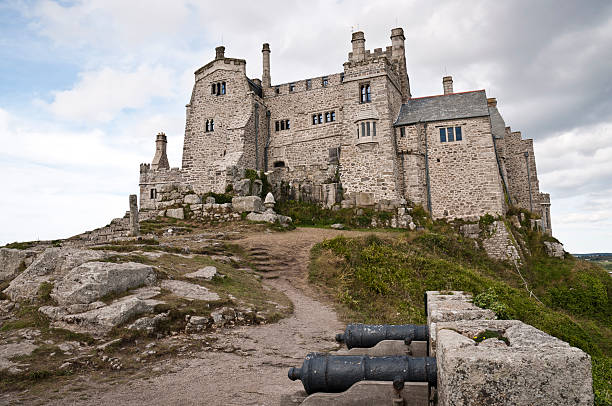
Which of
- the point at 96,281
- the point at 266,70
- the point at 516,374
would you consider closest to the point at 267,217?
the point at 96,281

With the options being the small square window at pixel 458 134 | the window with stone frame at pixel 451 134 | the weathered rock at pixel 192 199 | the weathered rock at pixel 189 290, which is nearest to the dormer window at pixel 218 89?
the weathered rock at pixel 192 199

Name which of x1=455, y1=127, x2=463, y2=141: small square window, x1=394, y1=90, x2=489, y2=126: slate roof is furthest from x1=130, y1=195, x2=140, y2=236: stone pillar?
x1=455, y1=127, x2=463, y2=141: small square window

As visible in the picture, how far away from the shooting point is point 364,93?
29062 mm

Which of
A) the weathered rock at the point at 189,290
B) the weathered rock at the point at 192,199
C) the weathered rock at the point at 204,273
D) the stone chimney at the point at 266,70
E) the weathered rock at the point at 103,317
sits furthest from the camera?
the stone chimney at the point at 266,70

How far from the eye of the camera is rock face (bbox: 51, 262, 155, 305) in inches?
404

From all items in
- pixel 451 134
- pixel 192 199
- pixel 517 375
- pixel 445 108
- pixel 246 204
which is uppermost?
pixel 445 108

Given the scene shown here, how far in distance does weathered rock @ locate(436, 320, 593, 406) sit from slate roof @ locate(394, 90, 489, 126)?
87.5 feet

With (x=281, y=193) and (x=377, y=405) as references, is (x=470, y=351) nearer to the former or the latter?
(x=377, y=405)

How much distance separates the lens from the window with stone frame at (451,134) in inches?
1083

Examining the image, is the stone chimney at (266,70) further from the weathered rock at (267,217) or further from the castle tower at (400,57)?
the weathered rock at (267,217)

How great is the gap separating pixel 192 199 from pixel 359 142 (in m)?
12.3

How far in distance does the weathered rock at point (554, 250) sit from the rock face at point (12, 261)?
2799cm

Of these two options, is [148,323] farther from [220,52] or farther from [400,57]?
[400,57]

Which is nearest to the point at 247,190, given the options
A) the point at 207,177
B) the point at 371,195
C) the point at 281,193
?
the point at 281,193
